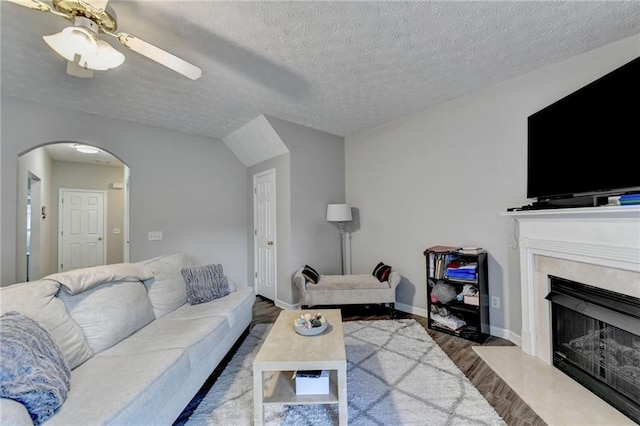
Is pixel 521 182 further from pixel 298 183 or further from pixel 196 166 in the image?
pixel 196 166

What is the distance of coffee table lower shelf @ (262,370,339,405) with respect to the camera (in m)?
1.50

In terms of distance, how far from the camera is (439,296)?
2.88 metres

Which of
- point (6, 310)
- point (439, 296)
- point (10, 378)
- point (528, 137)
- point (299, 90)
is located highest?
point (299, 90)

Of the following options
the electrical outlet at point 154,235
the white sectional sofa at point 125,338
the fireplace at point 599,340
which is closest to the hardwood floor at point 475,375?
the white sectional sofa at point 125,338

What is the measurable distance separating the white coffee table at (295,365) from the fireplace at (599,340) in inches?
67.8

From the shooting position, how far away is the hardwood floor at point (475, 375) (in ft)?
5.42

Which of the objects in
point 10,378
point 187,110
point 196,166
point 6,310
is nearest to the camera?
point 10,378

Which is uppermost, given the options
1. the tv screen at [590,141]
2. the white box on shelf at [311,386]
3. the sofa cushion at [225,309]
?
the tv screen at [590,141]

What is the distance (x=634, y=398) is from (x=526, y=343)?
0.79 m

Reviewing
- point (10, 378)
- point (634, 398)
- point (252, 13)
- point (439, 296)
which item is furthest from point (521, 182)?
point (10, 378)

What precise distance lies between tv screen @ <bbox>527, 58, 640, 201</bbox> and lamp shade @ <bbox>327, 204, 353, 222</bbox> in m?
2.09

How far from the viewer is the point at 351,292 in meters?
3.30

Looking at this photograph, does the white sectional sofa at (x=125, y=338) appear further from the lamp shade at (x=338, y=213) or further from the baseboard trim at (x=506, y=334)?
the baseboard trim at (x=506, y=334)

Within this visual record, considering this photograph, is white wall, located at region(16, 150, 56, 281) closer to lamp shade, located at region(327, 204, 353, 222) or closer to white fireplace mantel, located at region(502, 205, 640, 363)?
lamp shade, located at region(327, 204, 353, 222)
